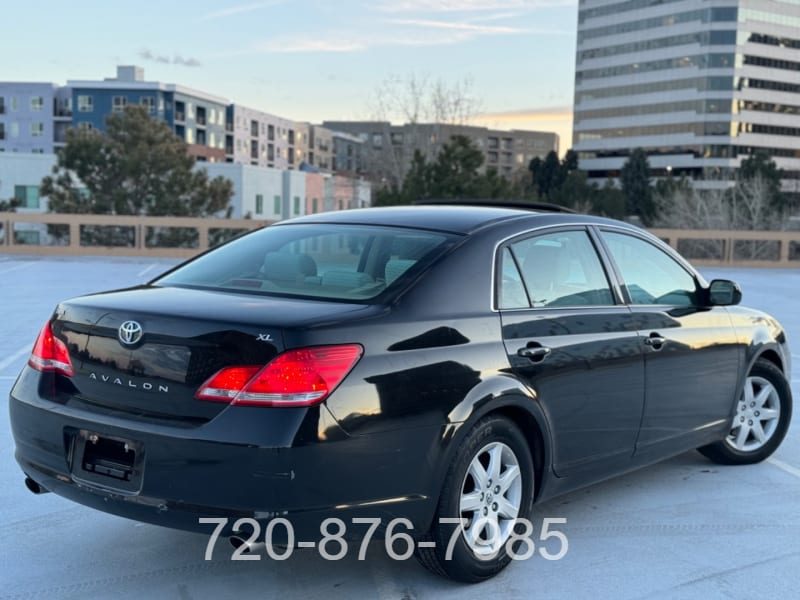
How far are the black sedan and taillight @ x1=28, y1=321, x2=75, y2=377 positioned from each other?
12 mm

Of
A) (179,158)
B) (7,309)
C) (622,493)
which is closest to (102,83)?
(179,158)

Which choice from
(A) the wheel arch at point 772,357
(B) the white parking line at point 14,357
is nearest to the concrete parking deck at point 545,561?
(A) the wheel arch at point 772,357

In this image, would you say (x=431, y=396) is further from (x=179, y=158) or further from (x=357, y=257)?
(x=179, y=158)

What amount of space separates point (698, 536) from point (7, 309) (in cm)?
1119

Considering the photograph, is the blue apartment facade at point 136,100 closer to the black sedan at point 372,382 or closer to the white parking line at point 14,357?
the white parking line at point 14,357

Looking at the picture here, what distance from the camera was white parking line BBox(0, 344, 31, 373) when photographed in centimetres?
906

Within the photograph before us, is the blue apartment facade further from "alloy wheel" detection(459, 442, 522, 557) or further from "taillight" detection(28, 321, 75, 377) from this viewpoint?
"alloy wheel" detection(459, 442, 522, 557)

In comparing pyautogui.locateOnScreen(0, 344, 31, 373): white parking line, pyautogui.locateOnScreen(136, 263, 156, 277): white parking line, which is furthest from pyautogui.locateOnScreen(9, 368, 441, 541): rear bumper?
pyautogui.locateOnScreen(136, 263, 156, 277): white parking line

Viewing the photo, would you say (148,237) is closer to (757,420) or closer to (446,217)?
(757,420)

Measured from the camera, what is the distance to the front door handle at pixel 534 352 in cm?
420

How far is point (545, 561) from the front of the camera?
14.3 ft

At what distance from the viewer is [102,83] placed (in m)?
84.5

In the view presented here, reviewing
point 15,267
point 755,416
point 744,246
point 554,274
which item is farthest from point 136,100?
point 554,274

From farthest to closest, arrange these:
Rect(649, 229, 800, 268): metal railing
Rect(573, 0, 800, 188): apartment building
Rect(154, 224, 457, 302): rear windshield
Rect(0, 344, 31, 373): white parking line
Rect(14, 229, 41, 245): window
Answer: Rect(573, 0, 800, 188): apartment building, Rect(649, 229, 800, 268): metal railing, Rect(14, 229, 41, 245): window, Rect(0, 344, 31, 373): white parking line, Rect(154, 224, 457, 302): rear windshield
